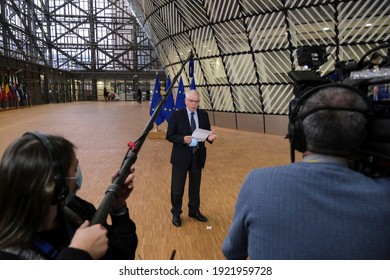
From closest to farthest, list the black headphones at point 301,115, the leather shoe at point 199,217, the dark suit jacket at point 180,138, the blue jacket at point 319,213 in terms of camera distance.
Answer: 1. the blue jacket at point 319,213
2. the black headphones at point 301,115
3. the dark suit jacket at point 180,138
4. the leather shoe at point 199,217

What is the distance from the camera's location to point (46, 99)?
38.3 meters

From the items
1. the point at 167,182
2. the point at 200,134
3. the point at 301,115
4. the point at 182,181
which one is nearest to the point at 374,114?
the point at 301,115

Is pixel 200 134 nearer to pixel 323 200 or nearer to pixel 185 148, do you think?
pixel 185 148

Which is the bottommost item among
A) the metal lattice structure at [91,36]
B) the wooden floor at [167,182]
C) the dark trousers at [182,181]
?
the wooden floor at [167,182]

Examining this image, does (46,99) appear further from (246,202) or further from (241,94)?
(246,202)

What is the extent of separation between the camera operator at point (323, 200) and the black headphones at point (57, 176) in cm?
63

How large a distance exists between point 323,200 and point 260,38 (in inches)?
566

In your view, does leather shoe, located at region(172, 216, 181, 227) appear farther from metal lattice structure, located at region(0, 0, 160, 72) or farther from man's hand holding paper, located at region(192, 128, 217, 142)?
metal lattice structure, located at region(0, 0, 160, 72)

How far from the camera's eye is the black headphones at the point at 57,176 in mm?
1164

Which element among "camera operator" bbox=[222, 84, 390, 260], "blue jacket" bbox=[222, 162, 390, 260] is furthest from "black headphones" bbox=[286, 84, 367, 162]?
"blue jacket" bbox=[222, 162, 390, 260]

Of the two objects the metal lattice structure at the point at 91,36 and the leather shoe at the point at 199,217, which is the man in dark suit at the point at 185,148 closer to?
the leather shoe at the point at 199,217

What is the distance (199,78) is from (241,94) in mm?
3285

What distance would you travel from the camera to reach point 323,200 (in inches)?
44.3

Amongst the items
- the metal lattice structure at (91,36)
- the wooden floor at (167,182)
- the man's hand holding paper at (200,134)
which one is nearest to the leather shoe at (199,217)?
the wooden floor at (167,182)
